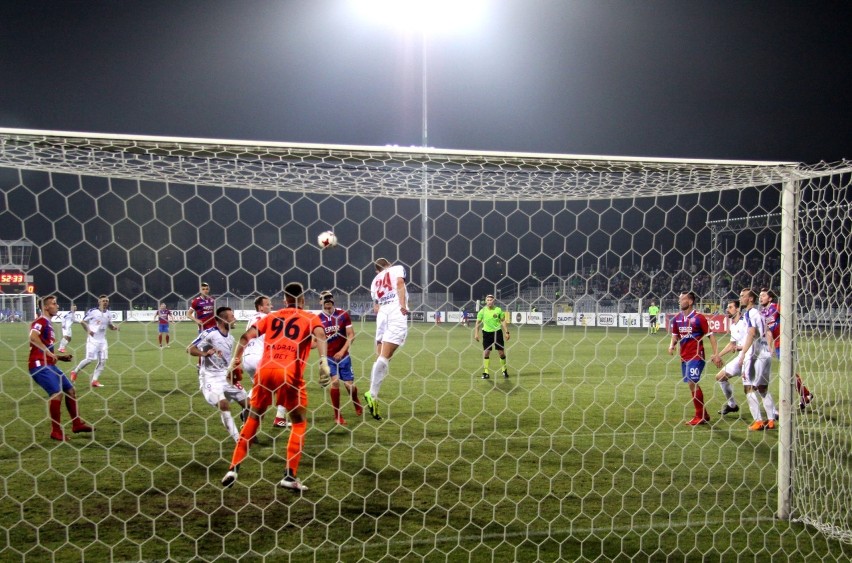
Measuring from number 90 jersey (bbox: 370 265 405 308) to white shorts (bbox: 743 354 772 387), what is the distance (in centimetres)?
425

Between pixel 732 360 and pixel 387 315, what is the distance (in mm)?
4324

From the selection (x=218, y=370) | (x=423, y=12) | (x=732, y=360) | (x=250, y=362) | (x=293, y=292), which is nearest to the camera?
(x=293, y=292)

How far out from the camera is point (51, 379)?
7.06 m

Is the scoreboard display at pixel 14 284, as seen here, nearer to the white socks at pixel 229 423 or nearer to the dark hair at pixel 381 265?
the white socks at pixel 229 423

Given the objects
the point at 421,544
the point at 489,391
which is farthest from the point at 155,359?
the point at 421,544

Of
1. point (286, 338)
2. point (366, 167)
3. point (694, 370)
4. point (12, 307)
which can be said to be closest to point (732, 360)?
point (694, 370)

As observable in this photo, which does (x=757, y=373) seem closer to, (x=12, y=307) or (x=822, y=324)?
(x=822, y=324)

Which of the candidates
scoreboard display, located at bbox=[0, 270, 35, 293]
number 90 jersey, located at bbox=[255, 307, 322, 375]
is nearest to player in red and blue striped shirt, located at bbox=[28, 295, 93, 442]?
scoreboard display, located at bbox=[0, 270, 35, 293]

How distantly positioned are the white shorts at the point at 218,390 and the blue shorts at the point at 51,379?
69.8 inches

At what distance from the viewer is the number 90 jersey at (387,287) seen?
687 cm

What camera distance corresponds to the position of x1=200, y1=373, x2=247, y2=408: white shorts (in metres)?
6.48

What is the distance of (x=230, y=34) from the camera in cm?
3112

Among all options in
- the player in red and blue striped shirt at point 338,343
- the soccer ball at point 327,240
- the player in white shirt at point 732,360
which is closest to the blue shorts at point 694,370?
the player in white shirt at point 732,360

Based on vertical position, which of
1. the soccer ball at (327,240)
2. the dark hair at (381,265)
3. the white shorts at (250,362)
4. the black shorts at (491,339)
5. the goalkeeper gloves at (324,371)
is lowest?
the black shorts at (491,339)
